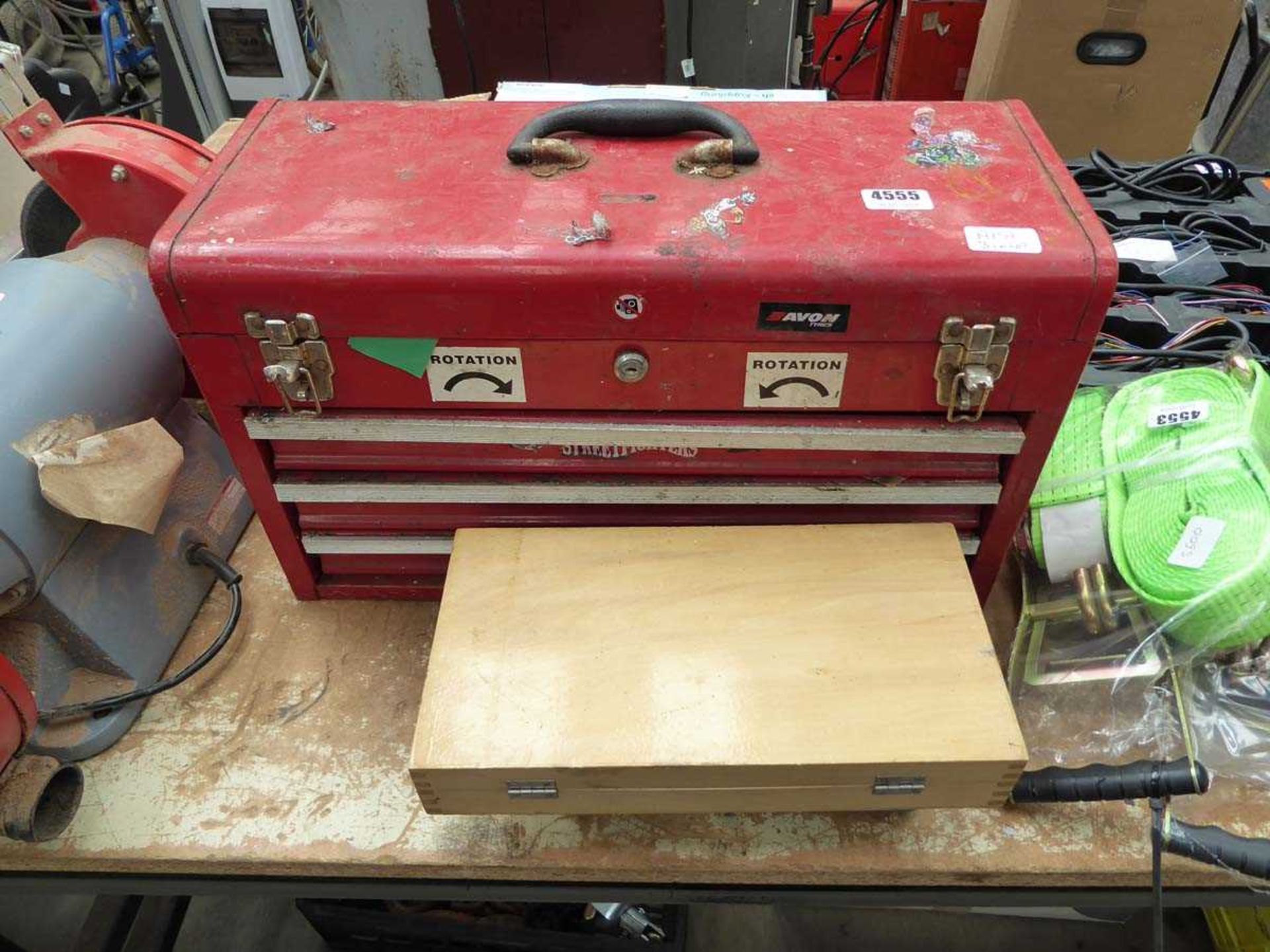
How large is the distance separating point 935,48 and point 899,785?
2139 mm

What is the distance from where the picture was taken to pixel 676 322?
2.24 ft

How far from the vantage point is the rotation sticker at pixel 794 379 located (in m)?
0.71

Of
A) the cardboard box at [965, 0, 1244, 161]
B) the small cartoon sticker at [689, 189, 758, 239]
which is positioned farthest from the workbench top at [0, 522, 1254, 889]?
the cardboard box at [965, 0, 1244, 161]

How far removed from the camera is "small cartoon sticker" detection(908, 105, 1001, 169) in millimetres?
774

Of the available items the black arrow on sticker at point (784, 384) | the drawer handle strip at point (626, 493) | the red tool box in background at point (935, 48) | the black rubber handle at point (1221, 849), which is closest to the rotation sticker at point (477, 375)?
the drawer handle strip at point (626, 493)

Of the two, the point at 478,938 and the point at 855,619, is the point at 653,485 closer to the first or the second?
the point at 855,619

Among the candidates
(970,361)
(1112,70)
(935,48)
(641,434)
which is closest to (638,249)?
(641,434)

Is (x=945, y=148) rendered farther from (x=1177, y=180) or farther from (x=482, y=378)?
(x=1177, y=180)

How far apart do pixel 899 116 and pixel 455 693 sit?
698mm

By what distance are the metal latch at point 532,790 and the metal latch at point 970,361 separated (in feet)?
1.52

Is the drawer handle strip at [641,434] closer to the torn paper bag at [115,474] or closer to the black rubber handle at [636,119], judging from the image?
the torn paper bag at [115,474]

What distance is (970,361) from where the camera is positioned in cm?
69

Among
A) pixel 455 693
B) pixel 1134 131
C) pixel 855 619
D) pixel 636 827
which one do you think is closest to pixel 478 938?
pixel 636 827

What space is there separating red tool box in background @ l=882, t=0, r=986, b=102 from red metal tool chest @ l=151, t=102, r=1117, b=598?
156cm
